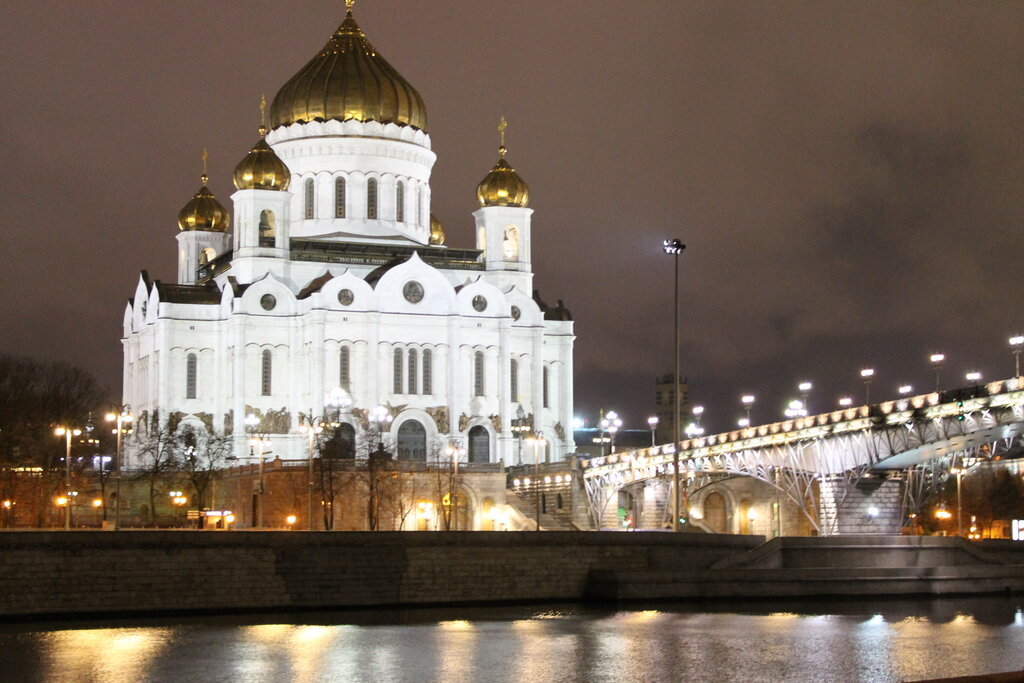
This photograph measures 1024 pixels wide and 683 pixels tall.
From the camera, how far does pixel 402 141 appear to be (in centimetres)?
10494

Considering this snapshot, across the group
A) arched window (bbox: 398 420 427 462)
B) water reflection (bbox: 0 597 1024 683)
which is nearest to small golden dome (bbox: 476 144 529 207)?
arched window (bbox: 398 420 427 462)

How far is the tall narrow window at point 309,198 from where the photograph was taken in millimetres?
104688

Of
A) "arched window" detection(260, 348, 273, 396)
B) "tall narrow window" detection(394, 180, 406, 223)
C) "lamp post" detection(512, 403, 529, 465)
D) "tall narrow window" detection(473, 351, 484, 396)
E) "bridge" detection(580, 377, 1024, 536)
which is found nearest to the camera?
"bridge" detection(580, 377, 1024, 536)

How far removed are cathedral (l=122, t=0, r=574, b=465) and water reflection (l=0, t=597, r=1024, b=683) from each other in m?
35.6

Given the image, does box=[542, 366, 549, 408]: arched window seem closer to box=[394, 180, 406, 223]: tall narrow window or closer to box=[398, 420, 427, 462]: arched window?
box=[398, 420, 427, 462]: arched window

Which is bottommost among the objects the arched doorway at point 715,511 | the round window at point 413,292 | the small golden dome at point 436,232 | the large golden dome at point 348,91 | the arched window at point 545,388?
the arched doorway at point 715,511

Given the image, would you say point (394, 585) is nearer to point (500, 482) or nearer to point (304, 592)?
point (304, 592)

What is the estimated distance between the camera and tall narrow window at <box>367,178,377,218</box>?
104625 millimetres

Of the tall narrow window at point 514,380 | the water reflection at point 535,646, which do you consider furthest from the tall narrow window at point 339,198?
the water reflection at point 535,646

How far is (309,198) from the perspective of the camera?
104812 mm

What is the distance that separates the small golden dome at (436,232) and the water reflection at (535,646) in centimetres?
5666

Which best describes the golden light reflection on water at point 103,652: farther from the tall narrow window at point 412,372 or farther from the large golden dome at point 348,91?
the large golden dome at point 348,91

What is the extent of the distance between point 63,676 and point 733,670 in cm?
1518

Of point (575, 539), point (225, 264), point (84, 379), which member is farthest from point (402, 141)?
point (575, 539)
